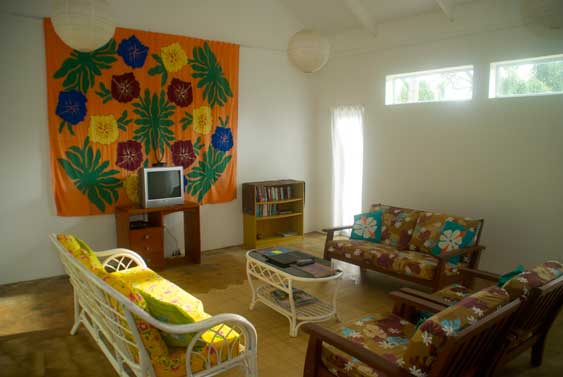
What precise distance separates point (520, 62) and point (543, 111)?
0.61m

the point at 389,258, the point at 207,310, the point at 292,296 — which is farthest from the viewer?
the point at 389,258

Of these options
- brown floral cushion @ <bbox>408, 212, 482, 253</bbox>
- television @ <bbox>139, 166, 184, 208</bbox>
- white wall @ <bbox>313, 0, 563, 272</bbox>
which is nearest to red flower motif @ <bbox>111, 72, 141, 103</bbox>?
television @ <bbox>139, 166, 184, 208</bbox>

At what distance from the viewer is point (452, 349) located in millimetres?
1774

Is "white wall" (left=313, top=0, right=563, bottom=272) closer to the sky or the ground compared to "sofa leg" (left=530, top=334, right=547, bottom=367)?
closer to the sky

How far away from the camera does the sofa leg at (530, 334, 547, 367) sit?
286 centimetres

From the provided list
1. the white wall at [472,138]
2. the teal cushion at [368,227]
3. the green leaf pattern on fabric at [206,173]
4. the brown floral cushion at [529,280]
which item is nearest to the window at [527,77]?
the white wall at [472,138]

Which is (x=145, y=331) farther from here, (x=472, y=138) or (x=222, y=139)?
(x=472, y=138)

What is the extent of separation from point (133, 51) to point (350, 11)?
2.85 meters

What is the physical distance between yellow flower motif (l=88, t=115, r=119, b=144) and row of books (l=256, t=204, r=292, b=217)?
2062 millimetres

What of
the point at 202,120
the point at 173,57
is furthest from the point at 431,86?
the point at 173,57

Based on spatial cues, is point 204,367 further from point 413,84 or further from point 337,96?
point 337,96

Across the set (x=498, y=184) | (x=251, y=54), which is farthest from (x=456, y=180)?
(x=251, y=54)

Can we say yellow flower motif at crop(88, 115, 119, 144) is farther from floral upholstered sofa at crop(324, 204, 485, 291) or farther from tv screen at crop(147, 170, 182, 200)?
floral upholstered sofa at crop(324, 204, 485, 291)

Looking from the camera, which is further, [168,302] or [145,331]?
[168,302]
